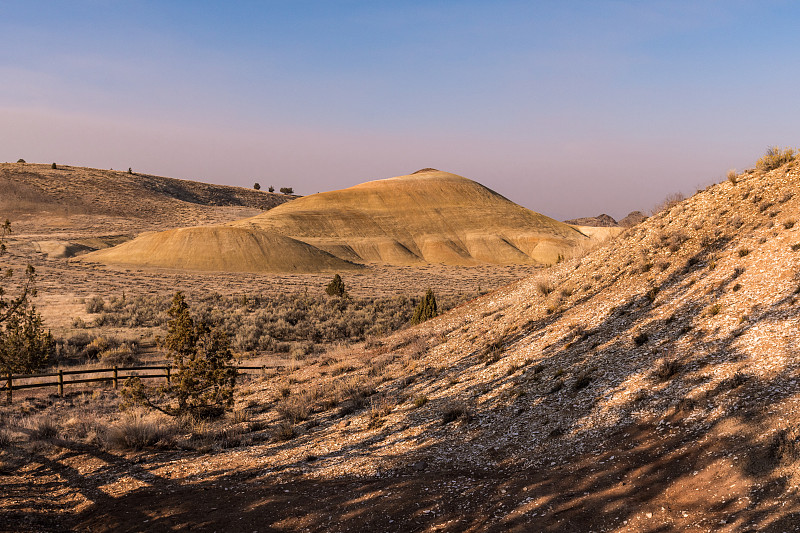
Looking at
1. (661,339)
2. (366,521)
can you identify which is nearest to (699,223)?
(661,339)

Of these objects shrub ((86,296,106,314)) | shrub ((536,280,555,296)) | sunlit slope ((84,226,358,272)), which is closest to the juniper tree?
shrub ((86,296,106,314))

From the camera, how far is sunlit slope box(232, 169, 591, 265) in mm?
94438

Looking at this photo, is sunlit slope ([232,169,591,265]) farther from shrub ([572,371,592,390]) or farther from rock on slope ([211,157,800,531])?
shrub ([572,371,592,390])

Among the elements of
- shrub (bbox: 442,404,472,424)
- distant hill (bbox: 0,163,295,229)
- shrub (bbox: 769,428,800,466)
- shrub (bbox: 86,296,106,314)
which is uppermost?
distant hill (bbox: 0,163,295,229)

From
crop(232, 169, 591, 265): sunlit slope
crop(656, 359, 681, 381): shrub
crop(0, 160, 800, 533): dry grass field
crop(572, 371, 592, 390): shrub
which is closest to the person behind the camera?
crop(0, 160, 800, 533): dry grass field

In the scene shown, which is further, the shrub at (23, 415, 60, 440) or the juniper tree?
the shrub at (23, 415, 60, 440)

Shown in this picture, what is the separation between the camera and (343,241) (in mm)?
96125

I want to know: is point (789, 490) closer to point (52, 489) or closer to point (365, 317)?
point (52, 489)

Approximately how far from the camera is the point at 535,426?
9.57m

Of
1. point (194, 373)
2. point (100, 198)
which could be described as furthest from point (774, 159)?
point (100, 198)

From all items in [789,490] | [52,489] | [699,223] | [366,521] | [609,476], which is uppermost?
[699,223]

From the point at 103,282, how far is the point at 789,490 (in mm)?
56731

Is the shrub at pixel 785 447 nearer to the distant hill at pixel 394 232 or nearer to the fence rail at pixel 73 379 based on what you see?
the fence rail at pixel 73 379

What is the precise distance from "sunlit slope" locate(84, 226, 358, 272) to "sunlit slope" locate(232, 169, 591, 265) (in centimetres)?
1317
